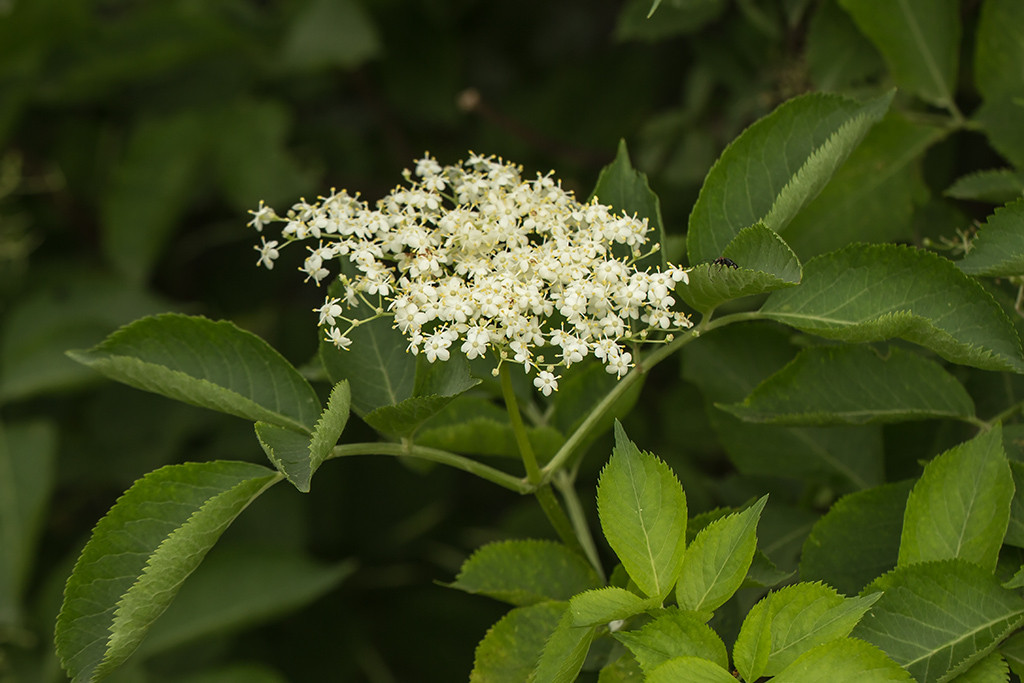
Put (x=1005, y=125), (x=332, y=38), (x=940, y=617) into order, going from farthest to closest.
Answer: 1. (x=332, y=38)
2. (x=1005, y=125)
3. (x=940, y=617)

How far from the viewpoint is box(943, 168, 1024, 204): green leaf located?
1.26 meters

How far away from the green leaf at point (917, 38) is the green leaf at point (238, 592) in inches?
59.2

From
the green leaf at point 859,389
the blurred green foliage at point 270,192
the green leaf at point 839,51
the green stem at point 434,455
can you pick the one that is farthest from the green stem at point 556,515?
the green leaf at point 839,51

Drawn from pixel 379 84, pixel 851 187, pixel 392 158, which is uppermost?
pixel 379 84

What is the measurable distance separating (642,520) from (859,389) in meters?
0.43

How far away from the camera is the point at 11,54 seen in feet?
7.87

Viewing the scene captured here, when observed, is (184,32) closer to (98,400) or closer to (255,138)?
(255,138)

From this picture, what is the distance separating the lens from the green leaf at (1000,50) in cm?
140

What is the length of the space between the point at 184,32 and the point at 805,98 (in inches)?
73.3

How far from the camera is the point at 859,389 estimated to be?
119 cm

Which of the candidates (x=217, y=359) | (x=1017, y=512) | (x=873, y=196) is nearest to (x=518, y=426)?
(x=217, y=359)

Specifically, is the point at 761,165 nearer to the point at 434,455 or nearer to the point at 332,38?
the point at 434,455

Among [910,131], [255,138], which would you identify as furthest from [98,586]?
[255,138]

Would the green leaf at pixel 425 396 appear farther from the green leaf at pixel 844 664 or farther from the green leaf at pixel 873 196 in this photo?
the green leaf at pixel 873 196
